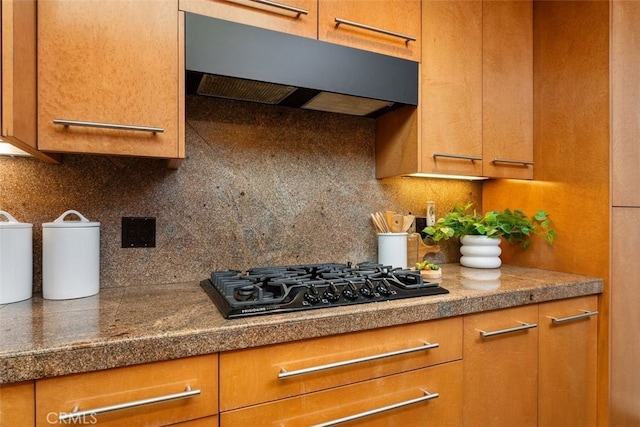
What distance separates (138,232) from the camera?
131 cm

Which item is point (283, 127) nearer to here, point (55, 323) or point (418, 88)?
point (418, 88)

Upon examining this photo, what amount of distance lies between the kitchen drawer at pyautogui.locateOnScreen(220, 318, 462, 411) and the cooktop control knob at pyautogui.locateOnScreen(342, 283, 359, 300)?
0.11 metres

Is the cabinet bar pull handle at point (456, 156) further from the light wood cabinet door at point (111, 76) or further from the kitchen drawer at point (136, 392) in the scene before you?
the kitchen drawer at point (136, 392)

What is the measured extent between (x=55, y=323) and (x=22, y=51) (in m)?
0.65

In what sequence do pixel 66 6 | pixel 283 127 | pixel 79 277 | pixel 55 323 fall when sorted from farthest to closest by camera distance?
pixel 283 127, pixel 79 277, pixel 66 6, pixel 55 323

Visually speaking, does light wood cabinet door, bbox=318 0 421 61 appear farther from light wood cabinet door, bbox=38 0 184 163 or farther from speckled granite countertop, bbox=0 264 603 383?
speckled granite countertop, bbox=0 264 603 383

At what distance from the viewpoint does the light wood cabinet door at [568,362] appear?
1.31 meters

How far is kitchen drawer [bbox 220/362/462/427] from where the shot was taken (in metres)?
0.85

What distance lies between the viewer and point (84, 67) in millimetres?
984

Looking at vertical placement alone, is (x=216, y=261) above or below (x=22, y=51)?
below

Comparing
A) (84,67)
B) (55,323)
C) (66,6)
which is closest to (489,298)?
(55,323)

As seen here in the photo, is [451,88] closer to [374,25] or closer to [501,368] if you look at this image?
[374,25]

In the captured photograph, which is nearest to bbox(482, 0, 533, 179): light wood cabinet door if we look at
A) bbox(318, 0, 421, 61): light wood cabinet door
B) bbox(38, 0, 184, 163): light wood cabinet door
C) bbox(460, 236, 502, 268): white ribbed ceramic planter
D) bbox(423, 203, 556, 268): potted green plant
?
bbox(423, 203, 556, 268): potted green plant

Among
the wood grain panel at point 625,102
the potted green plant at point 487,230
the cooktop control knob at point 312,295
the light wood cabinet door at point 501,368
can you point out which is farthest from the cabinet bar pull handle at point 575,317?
the cooktop control knob at point 312,295
